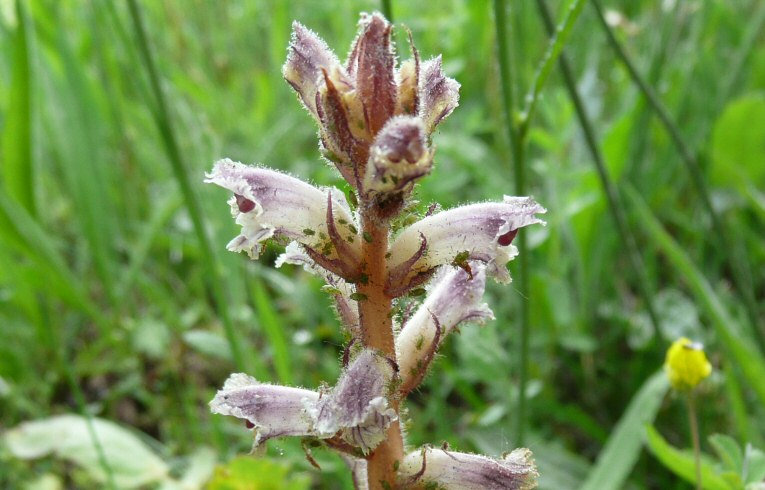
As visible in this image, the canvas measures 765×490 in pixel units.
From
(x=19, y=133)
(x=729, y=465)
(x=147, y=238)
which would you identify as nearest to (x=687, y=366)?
(x=729, y=465)

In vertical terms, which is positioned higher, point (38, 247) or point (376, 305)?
point (38, 247)

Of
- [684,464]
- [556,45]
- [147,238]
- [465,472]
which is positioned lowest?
[465,472]

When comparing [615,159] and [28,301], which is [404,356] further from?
[28,301]

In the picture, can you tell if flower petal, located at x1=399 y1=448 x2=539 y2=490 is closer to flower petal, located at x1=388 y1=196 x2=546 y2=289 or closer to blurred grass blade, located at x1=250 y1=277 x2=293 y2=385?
flower petal, located at x1=388 y1=196 x2=546 y2=289

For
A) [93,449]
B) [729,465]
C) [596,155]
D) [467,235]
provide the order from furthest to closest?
[93,449] → [596,155] → [729,465] → [467,235]

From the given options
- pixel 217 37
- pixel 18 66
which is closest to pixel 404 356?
pixel 18 66

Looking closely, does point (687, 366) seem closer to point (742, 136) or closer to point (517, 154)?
point (517, 154)
